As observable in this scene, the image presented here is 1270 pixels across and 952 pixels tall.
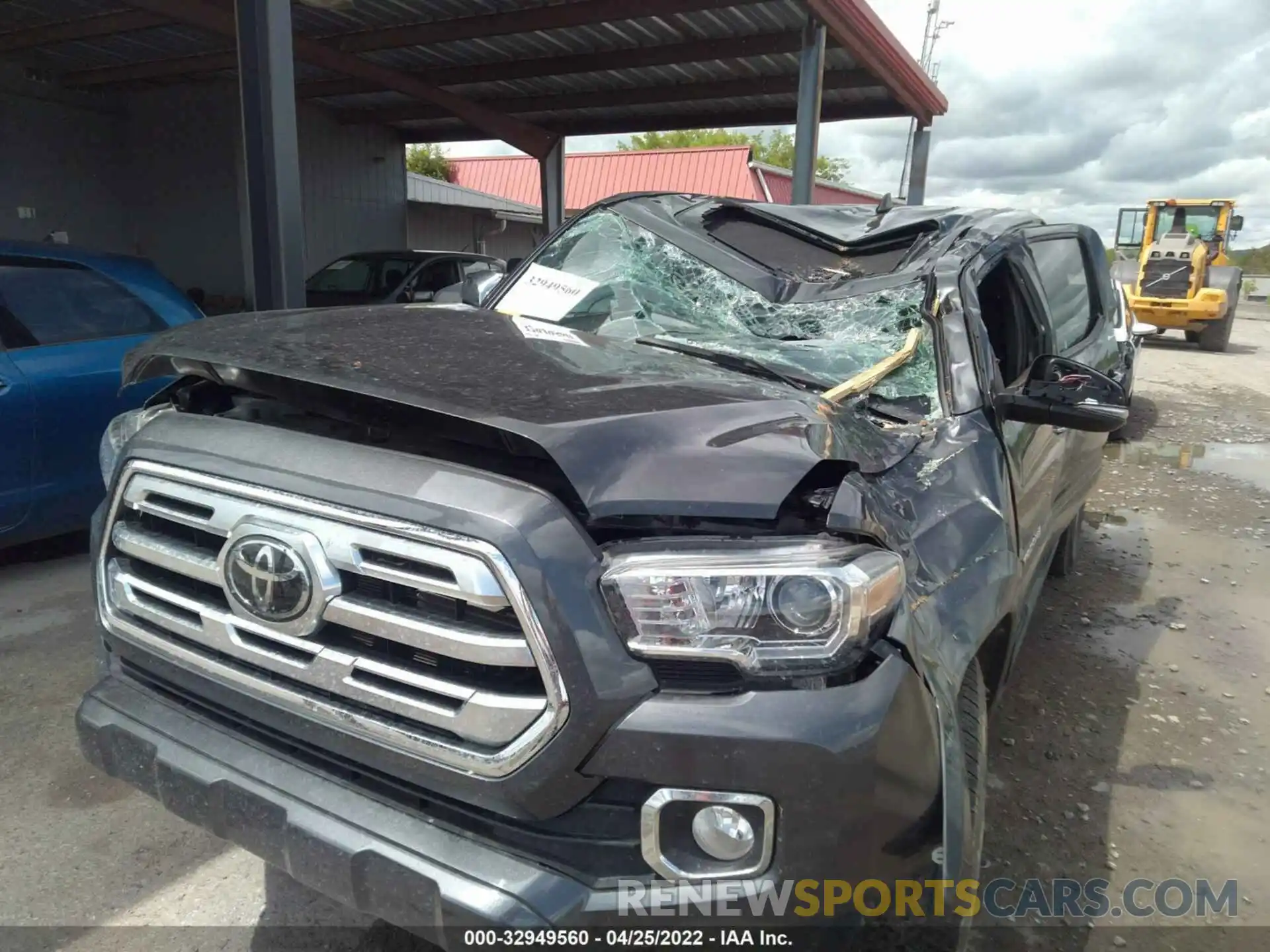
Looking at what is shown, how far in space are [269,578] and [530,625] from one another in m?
0.51

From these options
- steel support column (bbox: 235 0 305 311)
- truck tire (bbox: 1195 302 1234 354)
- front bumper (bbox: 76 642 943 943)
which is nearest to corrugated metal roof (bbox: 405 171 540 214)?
steel support column (bbox: 235 0 305 311)

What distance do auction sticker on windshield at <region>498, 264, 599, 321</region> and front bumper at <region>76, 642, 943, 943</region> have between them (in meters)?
1.88

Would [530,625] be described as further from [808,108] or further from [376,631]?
[808,108]

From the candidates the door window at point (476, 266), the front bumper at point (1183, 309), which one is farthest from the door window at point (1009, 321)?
the front bumper at point (1183, 309)

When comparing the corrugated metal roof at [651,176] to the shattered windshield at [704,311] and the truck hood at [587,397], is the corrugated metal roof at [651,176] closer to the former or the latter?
the shattered windshield at [704,311]

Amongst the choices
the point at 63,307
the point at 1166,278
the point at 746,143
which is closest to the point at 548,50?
the point at 63,307

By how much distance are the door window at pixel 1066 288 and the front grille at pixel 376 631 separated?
2.86 meters

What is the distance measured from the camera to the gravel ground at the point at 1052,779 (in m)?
2.20

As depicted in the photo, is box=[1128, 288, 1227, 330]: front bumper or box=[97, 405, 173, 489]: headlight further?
box=[1128, 288, 1227, 330]: front bumper

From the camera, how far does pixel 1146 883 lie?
96.0 inches

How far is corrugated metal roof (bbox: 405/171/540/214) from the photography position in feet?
54.3

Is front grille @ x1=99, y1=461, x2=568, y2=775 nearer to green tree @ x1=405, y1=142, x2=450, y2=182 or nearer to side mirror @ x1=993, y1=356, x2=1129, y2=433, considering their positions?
side mirror @ x1=993, y1=356, x2=1129, y2=433

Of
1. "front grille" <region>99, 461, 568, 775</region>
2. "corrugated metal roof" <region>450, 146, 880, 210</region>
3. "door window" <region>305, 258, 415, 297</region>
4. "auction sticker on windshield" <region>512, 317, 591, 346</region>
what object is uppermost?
"corrugated metal roof" <region>450, 146, 880, 210</region>

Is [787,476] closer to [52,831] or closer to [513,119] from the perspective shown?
[52,831]
